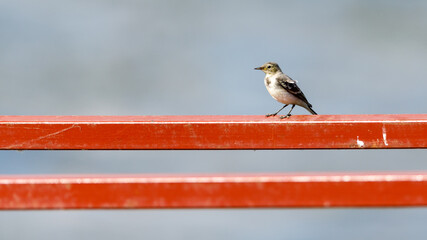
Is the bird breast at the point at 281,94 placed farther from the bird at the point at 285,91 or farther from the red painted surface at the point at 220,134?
the red painted surface at the point at 220,134

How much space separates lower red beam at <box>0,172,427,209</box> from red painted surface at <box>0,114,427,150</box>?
0.92m

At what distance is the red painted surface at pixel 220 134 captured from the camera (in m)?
3.52

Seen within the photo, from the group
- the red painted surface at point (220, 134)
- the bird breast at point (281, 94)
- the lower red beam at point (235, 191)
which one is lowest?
the bird breast at point (281, 94)

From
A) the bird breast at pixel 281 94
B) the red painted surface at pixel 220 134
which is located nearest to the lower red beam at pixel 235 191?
the red painted surface at pixel 220 134

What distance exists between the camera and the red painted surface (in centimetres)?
352

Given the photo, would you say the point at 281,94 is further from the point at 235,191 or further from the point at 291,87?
the point at 235,191

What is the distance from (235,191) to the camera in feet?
8.25

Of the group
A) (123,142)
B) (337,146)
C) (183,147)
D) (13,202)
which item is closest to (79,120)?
(123,142)

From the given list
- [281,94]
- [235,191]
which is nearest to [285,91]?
[281,94]

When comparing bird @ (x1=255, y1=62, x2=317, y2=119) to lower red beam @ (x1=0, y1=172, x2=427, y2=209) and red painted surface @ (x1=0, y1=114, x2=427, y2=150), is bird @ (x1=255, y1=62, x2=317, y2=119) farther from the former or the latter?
lower red beam @ (x1=0, y1=172, x2=427, y2=209)

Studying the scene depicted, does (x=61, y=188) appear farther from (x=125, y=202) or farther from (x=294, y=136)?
(x=294, y=136)

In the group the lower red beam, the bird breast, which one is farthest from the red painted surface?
the bird breast

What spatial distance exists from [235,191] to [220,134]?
1016mm

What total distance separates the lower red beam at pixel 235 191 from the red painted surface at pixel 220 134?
3.03 feet
